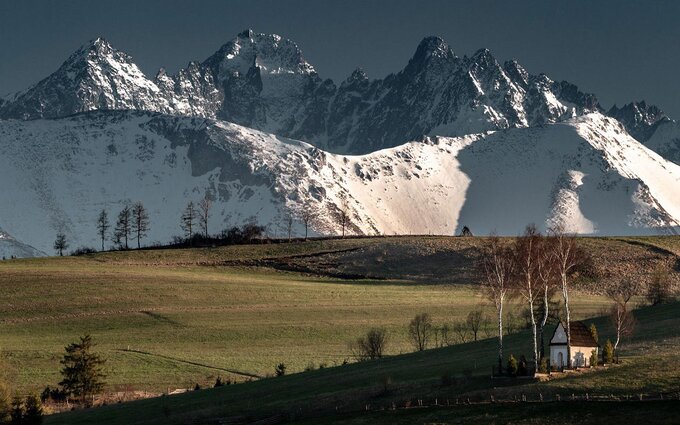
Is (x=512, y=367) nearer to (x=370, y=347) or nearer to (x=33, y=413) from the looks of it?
(x=33, y=413)

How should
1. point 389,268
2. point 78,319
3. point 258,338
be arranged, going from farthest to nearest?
point 389,268 → point 78,319 → point 258,338

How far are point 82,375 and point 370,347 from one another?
28726mm

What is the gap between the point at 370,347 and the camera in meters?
102

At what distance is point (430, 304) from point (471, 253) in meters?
45.7

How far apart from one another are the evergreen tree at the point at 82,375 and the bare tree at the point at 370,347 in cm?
2540

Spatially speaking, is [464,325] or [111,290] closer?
[464,325]

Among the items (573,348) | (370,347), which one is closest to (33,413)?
(573,348)

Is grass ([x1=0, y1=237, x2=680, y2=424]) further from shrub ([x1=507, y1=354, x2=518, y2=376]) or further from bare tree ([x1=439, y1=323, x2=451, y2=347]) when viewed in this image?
bare tree ([x1=439, y1=323, x2=451, y2=347])

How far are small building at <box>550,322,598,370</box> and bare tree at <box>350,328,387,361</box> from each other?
28.2 metres

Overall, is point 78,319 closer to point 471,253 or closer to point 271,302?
point 271,302

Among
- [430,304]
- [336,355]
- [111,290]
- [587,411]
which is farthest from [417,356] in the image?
[111,290]

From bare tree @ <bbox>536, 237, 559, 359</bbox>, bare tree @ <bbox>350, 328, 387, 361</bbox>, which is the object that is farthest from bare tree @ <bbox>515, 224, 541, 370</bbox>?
bare tree @ <bbox>350, 328, 387, 361</bbox>

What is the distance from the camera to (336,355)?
339ft

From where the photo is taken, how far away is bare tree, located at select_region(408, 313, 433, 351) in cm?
10819
